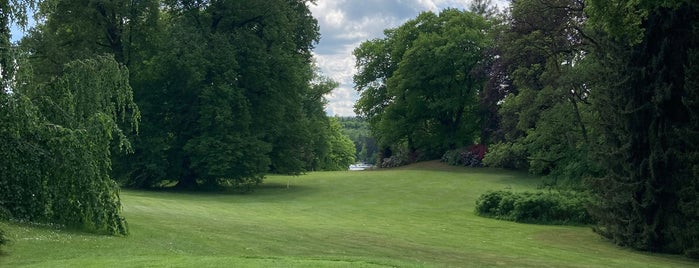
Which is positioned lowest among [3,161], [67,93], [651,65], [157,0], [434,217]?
[434,217]

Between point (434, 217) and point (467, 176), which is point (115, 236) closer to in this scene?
point (434, 217)


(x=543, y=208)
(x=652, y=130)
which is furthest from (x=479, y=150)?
(x=652, y=130)

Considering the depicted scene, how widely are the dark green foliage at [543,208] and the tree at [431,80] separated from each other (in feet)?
78.5

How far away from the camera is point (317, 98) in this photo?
5784 centimetres

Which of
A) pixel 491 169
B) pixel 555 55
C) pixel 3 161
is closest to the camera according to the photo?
pixel 3 161

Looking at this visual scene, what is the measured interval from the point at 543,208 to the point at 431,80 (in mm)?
29700

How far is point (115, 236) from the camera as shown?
625 inches

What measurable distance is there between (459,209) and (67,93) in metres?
20.1

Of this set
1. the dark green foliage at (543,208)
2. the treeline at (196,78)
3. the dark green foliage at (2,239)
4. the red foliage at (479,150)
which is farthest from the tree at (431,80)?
the dark green foliage at (2,239)

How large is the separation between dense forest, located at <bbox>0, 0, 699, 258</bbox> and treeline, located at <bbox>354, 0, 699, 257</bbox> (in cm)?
7

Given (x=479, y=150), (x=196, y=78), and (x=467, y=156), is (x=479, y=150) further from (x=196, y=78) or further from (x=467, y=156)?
(x=196, y=78)

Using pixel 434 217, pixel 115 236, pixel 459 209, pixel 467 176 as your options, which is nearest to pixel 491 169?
pixel 467 176

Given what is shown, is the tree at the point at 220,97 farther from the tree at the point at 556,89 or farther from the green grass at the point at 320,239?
the tree at the point at 556,89

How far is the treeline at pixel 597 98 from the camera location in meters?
18.9
